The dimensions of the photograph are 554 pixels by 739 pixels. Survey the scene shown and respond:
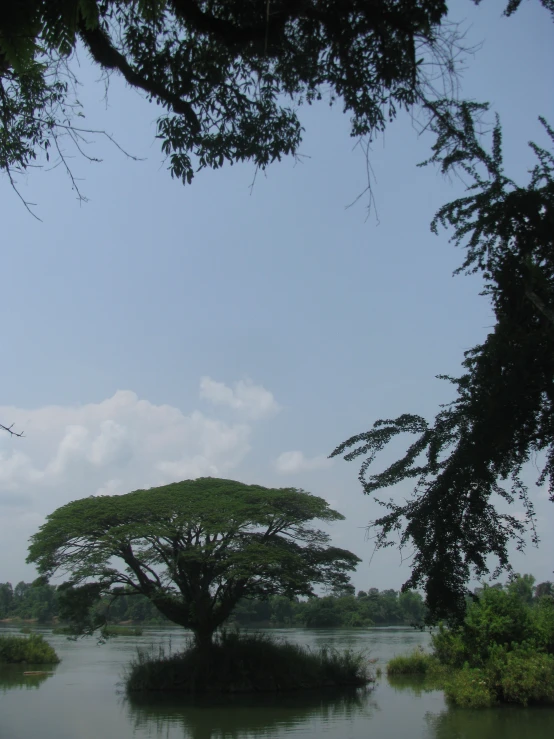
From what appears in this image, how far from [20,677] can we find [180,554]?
26.6ft

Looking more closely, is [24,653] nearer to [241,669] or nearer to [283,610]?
[241,669]

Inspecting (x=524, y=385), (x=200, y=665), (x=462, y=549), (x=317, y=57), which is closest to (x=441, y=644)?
(x=200, y=665)

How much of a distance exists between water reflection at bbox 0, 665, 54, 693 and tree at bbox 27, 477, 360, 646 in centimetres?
274

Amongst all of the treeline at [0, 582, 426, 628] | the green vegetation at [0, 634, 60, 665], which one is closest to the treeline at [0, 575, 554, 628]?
the treeline at [0, 582, 426, 628]

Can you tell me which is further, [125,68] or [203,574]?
[203,574]

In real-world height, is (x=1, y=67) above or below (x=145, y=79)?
below

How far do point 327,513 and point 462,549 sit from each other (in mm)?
13519

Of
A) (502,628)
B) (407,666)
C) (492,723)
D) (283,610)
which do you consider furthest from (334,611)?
(492,723)

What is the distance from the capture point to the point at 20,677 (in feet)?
63.1

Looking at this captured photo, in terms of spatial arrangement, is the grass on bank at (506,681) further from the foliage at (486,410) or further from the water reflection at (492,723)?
the foliage at (486,410)

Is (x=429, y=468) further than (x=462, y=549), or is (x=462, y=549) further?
(x=429, y=468)

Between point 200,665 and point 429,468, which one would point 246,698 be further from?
point 429,468

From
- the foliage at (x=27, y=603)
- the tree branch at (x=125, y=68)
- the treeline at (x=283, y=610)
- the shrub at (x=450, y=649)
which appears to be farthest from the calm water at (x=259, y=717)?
the foliage at (x=27, y=603)

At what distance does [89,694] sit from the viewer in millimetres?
15547
